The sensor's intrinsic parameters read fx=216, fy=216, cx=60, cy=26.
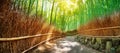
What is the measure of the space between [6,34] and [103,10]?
5.03m

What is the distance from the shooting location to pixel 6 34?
4.02m

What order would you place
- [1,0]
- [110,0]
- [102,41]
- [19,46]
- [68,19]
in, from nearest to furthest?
[1,0] < [19,46] < [110,0] < [102,41] < [68,19]

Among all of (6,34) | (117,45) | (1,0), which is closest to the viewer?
(1,0)

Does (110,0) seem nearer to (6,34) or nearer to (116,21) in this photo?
(116,21)

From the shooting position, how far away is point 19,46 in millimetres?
5496

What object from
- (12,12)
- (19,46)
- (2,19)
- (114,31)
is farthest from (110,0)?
(2,19)

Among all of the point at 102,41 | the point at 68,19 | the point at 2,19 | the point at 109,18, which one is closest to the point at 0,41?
the point at 2,19

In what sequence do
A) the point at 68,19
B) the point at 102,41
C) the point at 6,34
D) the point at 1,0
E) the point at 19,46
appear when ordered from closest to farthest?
the point at 1,0 < the point at 6,34 < the point at 19,46 < the point at 102,41 < the point at 68,19

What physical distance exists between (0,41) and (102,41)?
5.09 m

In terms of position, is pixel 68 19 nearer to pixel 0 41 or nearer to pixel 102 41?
pixel 102 41

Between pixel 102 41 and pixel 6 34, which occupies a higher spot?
pixel 6 34

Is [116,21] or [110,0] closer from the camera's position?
[116,21]

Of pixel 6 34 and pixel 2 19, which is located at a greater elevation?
Answer: pixel 2 19

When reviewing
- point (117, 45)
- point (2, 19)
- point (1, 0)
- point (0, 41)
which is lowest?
point (117, 45)
